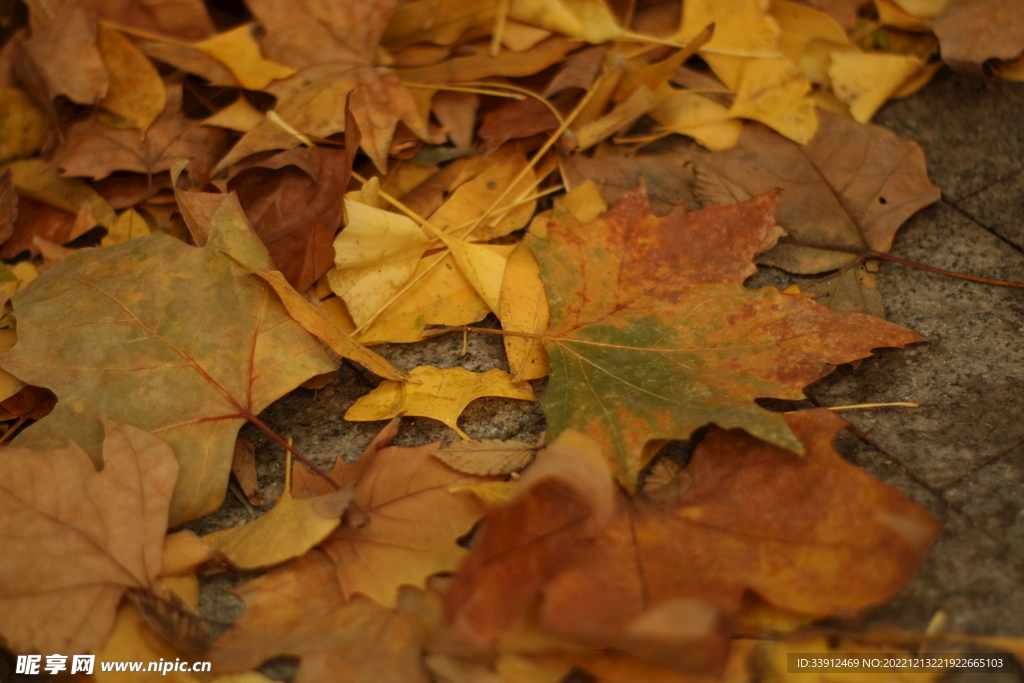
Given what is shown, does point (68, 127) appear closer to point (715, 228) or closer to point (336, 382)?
point (336, 382)

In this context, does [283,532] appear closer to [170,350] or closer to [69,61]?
[170,350]

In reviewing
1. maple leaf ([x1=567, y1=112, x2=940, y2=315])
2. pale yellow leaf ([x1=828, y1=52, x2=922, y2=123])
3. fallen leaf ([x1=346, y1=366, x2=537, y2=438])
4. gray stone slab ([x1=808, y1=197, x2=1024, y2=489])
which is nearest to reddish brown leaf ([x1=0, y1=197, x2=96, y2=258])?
fallen leaf ([x1=346, y1=366, x2=537, y2=438])

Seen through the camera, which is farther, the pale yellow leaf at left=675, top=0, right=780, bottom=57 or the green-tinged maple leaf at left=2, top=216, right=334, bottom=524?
the pale yellow leaf at left=675, top=0, right=780, bottom=57

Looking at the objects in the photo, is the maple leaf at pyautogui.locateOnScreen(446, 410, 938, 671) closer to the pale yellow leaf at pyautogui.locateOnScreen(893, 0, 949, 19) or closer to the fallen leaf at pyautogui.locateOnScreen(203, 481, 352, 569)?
the fallen leaf at pyautogui.locateOnScreen(203, 481, 352, 569)

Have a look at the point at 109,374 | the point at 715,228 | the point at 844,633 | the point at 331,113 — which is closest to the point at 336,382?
the point at 109,374

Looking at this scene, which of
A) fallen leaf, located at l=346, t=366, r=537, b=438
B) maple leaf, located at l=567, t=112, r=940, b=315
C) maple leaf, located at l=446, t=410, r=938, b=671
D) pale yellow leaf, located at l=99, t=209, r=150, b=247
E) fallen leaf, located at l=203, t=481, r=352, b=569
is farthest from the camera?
pale yellow leaf, located at l=99, t=209, r=150, b=247

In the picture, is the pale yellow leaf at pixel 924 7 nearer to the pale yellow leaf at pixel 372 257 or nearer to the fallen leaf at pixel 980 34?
the fallen leaf at pixel 980 34

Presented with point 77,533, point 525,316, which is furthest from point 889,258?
point 77,533
